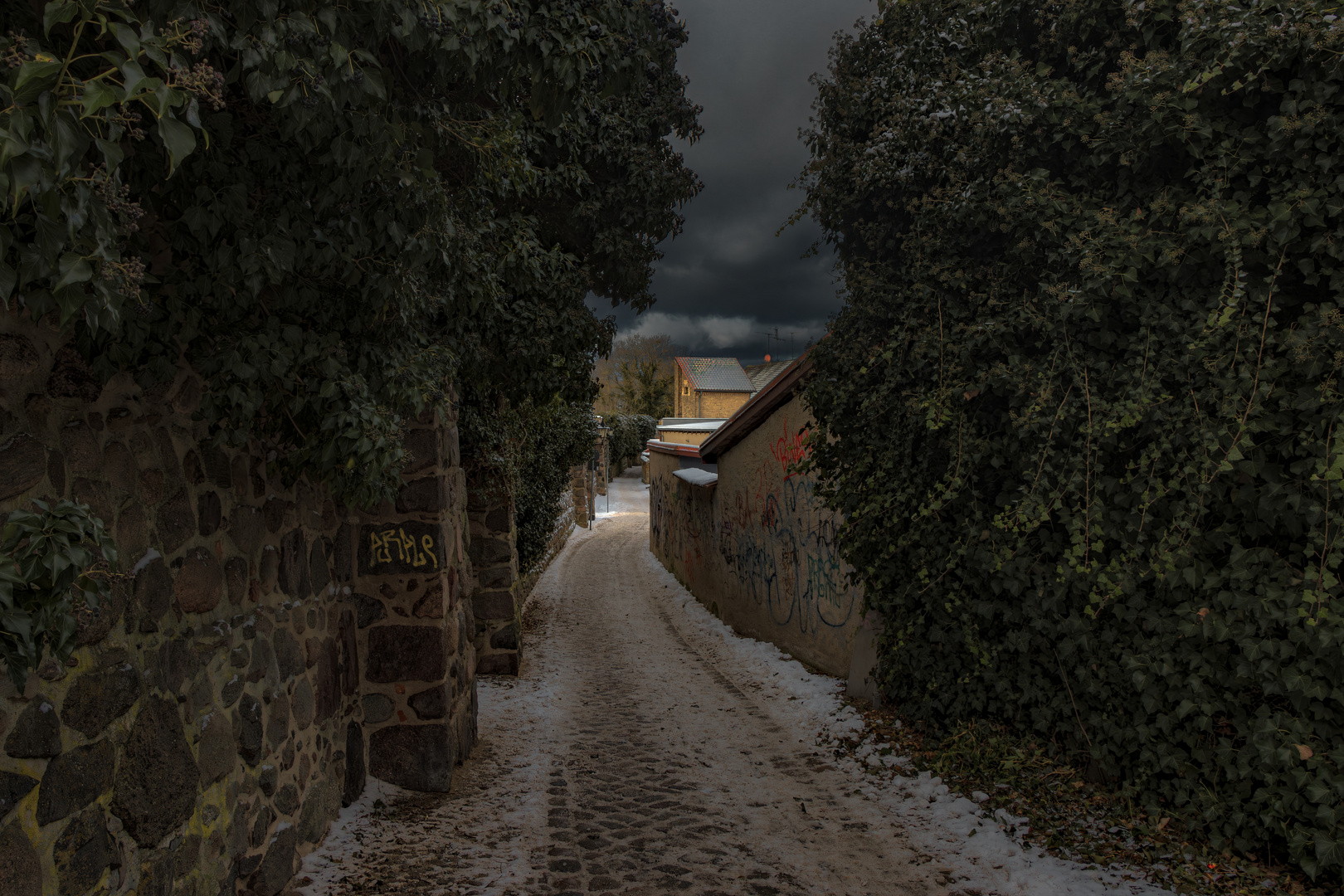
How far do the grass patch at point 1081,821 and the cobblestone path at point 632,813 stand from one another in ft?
2.07

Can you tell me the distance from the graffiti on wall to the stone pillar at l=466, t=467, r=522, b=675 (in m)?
3.33

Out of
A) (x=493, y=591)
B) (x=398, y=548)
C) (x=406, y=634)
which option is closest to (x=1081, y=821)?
(x=406, y=634)

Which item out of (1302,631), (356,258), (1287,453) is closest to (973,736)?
(1302,631)

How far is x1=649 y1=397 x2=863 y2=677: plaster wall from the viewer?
7301 mm

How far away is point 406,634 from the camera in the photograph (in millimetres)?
4523

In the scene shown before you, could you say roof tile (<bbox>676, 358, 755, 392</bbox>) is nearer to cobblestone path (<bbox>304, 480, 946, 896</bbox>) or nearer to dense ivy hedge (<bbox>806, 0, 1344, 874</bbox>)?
cobblestone path (<bbox>304, 480, 946, 896</bbox>)

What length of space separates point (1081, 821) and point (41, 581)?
4.58 m

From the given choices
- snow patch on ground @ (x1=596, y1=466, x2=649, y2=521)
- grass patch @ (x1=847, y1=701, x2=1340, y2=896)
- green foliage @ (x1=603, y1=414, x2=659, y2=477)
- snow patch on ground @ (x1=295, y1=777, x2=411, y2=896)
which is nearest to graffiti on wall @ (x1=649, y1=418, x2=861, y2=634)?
grass patch @ (x1=847, y1=701, x2=1340, y2=896)

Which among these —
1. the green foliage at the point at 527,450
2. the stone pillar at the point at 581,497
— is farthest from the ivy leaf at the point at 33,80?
the stone pillar at the point at 581,497

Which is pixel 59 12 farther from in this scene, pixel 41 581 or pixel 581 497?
pixel 581 497

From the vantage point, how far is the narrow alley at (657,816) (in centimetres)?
347

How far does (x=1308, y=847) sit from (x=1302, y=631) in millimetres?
921

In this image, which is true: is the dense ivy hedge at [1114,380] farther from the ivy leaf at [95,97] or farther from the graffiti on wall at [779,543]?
the ivy leaf at [95,97]

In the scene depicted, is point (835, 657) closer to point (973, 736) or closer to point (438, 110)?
point (973, 736)
